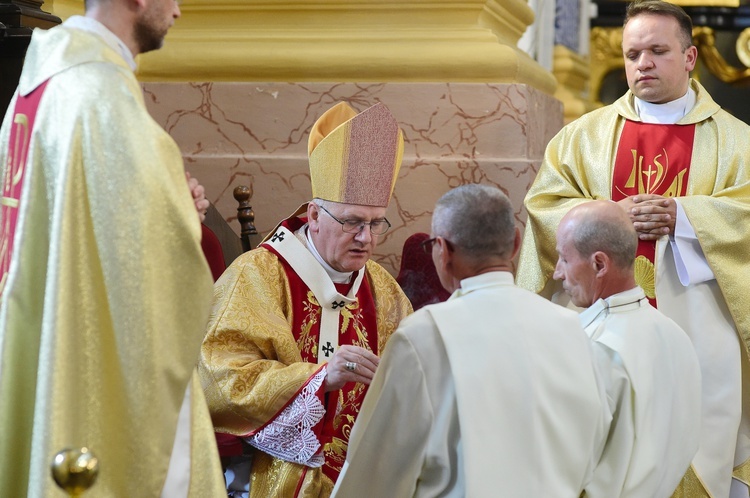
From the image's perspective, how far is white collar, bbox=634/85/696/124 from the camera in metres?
4.10

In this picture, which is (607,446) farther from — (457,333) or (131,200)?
(131,200)

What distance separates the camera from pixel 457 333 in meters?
2.35

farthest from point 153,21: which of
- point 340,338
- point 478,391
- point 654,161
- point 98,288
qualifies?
point 654,161

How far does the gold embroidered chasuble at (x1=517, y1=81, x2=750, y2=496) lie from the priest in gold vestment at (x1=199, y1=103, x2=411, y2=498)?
0.58 metres

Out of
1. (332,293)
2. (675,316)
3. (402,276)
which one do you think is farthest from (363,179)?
(675,316)

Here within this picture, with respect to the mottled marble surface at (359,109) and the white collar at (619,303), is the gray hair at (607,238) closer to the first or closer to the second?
the white collar at (619,303)

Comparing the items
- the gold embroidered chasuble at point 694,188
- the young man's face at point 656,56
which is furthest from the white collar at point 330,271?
the young man's face at point 656,56

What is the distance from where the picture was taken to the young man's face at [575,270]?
2.79 meters

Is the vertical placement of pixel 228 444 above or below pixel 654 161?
below

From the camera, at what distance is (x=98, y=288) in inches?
90.6

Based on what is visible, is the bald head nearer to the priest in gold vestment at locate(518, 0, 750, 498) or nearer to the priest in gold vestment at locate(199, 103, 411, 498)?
the priest in gold vestment at locate(199, 103, 411, 498)

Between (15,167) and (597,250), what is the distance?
4.44ft

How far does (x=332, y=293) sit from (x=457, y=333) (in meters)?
1.16

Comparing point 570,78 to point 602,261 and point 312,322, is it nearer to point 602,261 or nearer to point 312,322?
point 312,322
